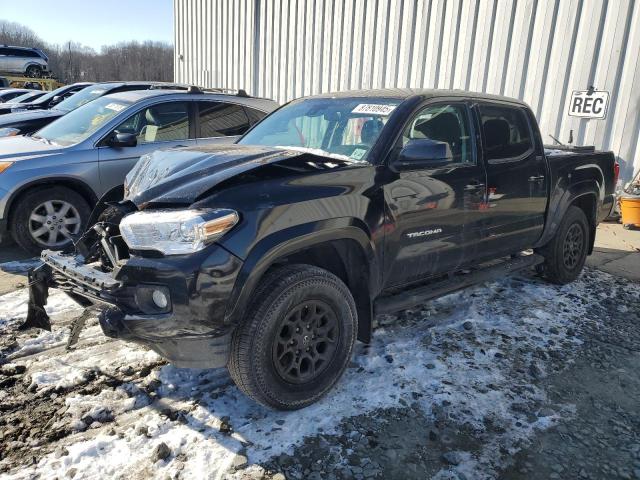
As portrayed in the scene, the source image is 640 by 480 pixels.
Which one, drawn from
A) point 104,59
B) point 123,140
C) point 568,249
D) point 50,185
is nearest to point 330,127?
point 123,140

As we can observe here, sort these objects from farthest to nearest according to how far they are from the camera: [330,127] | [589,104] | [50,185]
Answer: [589,104], [50,185], [330,127]

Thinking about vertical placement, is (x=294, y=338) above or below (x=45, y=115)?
below

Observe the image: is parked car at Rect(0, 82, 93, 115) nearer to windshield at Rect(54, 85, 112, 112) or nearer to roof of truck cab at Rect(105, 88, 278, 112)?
windshield at Rect(54, 85, 112, 112)

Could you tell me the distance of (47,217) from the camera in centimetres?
524

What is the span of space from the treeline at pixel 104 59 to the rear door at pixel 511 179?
63.9 m

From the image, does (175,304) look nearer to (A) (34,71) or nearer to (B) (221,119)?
(B) (221,119)

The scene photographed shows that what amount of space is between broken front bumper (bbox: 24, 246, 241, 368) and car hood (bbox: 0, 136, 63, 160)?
11.2 ft

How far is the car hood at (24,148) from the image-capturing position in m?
5.16

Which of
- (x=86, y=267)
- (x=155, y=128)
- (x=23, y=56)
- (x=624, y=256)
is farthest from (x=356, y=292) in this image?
(x=23, y=56)

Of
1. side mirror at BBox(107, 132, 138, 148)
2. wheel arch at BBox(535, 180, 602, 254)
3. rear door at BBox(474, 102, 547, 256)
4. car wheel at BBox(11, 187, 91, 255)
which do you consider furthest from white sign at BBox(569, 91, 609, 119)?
car wheel at BBox(11, 187, 91, 255)

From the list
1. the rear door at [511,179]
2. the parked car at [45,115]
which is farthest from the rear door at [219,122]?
the rear door at [511,179]

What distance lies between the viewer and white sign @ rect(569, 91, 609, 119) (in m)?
7.57

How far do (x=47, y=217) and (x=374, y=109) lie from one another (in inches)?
150

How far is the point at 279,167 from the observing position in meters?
2.80
